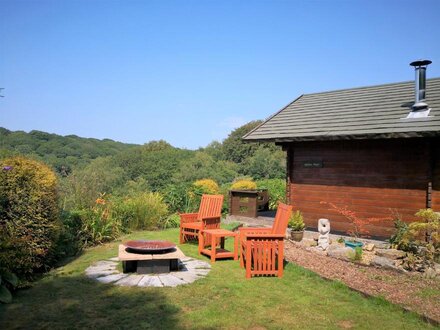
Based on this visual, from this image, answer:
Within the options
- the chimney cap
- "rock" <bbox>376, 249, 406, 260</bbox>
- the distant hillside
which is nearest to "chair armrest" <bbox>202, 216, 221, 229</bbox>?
"rock" <bbox>376, 249, 406, 260</bbox>

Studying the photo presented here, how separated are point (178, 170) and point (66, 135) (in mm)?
12926

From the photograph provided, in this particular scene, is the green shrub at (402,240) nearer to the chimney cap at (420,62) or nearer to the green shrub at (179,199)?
the chimney cap at (420,62)

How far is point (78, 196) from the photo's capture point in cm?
897

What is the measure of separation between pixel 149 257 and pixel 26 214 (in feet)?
6.29

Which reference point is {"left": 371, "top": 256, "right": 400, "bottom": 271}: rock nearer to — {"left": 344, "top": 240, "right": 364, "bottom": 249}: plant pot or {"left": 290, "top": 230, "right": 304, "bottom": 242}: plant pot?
{"left": 344, "top": 240, "right": 364, "bottom": 249}: plant pot

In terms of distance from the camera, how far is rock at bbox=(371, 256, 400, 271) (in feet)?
21.1

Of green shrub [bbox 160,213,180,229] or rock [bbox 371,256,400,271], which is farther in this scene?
green shrub [bbox 160,213,180,229]

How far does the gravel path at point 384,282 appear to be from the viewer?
185 inches

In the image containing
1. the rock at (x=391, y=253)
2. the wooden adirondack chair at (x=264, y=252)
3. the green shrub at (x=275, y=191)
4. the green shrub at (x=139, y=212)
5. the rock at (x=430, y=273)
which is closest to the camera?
the wooden adirondack chair at (x=264, y=252)

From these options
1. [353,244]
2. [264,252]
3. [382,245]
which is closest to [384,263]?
[353,244]

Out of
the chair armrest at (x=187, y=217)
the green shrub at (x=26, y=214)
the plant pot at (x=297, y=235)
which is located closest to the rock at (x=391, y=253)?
the plant pot at (x=297, y=235)

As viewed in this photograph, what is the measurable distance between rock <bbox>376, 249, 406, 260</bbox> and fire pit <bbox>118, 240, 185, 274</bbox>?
13.3 feet

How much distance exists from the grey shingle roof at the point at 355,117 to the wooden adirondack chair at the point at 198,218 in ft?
9.25

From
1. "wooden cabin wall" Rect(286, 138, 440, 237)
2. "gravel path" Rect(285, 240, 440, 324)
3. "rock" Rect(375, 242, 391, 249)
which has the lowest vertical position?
"gravel path" Rect(285, 240, 440, 324)
